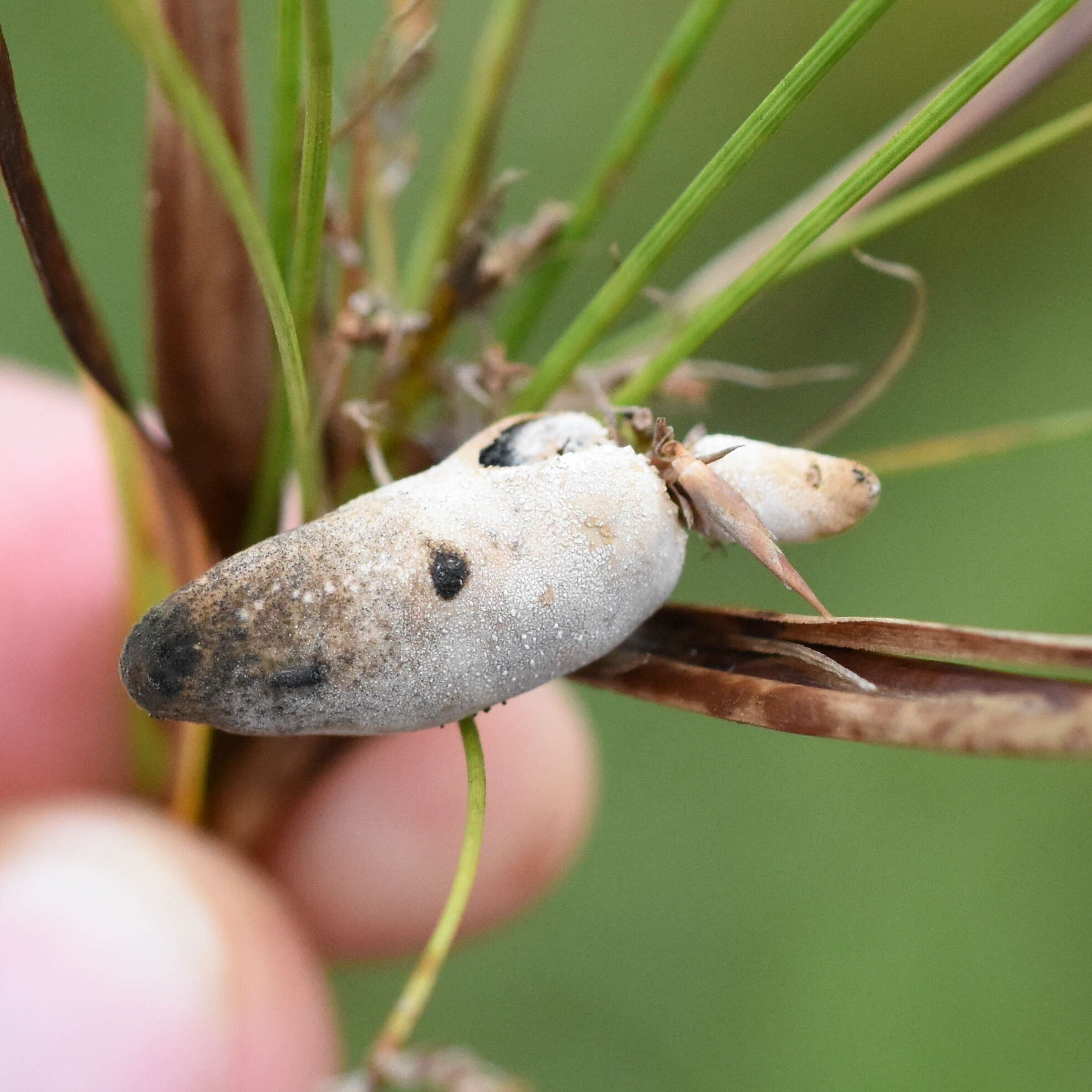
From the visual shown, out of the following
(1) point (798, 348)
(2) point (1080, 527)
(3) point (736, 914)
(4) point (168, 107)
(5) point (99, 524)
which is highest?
(4) point (168, 107)

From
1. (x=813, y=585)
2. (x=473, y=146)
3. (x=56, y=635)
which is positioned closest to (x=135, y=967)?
(x=56, y=635)

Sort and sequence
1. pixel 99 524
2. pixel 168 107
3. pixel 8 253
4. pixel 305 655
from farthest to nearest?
1. pixel 8 253
2. pixel 99 524
3. pixel 168 107
4. pixel 305 655

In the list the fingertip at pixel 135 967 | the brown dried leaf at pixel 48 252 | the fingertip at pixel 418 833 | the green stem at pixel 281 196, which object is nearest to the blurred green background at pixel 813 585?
the fingertip at pixel 418 833

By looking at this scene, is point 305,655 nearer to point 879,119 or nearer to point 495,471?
point 495,471

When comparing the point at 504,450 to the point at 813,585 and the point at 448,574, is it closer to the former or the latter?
the point at 448,574

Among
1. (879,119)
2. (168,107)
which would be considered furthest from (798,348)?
(168,107)

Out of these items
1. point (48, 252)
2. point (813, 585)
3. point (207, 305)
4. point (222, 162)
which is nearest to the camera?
point (222, 162)
